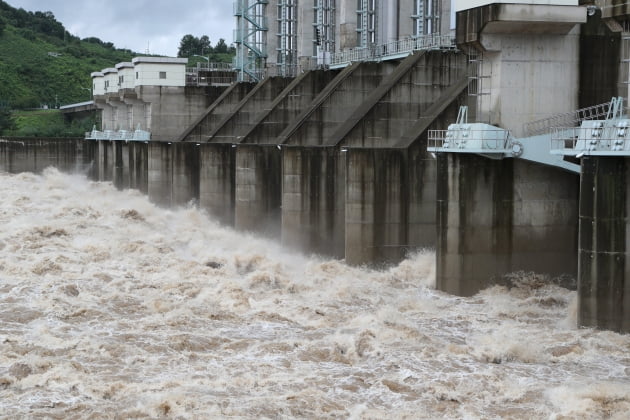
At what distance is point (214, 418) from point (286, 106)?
23.2 meters

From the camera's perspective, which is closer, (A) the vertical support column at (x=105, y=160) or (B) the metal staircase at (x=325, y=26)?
(B) the metal staircase at (x=325, y=26)

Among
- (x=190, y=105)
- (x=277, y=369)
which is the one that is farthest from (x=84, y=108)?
(x=277, y=369)

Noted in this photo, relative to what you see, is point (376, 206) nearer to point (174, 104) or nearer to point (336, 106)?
point (336, 106)

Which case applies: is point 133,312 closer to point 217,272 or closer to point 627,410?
point 217,272

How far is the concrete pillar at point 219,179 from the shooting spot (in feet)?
117

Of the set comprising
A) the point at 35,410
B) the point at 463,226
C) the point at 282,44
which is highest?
the point at 282,44

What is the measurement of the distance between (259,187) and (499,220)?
11335 millimetres

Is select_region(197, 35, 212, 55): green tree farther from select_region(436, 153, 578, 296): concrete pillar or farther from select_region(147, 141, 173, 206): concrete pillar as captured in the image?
select_region(436, 153, 578, 296): concrete pillar

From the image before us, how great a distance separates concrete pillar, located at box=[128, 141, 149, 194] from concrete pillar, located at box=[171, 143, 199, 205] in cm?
497

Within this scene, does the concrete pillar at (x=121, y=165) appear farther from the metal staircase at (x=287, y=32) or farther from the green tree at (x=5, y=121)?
the green tree at (x=5, y=121)

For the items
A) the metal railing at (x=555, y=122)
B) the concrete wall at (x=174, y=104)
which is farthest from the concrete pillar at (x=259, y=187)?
the concrete wall at (x=174, y=104)

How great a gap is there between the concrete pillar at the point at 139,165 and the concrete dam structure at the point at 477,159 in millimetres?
12442

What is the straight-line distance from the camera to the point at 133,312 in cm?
2133

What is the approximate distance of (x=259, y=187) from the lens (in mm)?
32219
